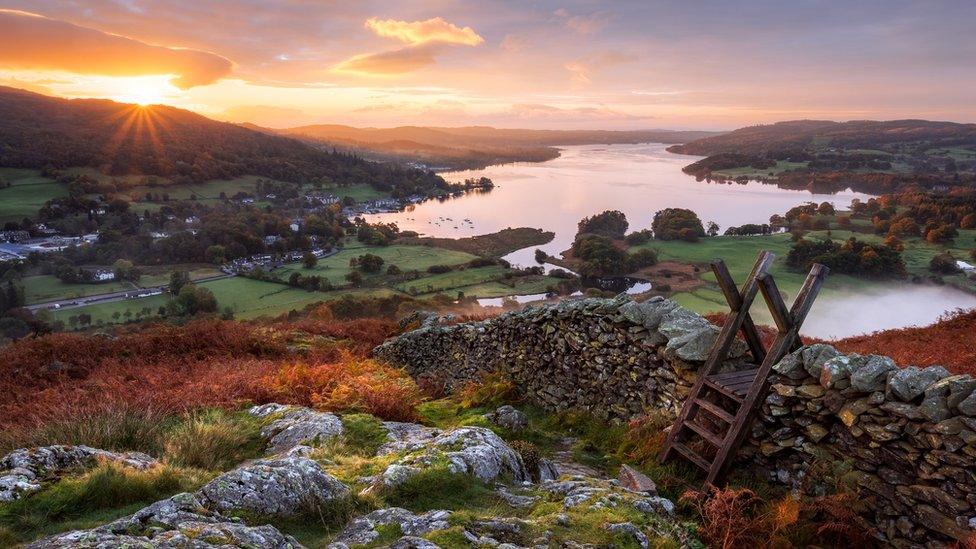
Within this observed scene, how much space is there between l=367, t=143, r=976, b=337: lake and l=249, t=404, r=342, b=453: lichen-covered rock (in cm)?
2380

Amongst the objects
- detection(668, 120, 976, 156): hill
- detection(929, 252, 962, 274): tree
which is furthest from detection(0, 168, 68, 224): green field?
detection(668, 120, 976, 156): hill

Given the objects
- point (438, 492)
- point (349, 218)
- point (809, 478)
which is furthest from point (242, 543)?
point (349, 218)

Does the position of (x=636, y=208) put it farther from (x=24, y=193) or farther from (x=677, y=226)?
(x=24, y=193)

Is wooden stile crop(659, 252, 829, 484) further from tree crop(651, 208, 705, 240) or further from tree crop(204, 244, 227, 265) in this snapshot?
tree crop(204, 244, 227, 265)

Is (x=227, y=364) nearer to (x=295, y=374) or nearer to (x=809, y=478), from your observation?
(x=295, y=374)

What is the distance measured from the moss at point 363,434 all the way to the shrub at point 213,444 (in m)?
1.25

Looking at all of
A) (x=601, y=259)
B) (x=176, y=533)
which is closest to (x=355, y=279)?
(x=601, y=259)

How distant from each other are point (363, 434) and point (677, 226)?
52858 mm

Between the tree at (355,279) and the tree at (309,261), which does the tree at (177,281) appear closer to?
the tree at (309,261)

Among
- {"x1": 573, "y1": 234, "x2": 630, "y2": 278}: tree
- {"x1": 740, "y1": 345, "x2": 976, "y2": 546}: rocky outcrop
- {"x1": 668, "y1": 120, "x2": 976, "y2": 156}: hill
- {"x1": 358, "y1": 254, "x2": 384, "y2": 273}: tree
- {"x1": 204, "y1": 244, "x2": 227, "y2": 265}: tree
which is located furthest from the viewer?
{"x1": 668, "y1": 120, "x2": 976, "y2": 156}: hill

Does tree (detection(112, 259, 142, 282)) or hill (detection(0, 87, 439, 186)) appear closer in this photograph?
tree (detection(112, 259, 142, 282))

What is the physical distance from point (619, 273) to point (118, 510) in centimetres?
Answer: 4386

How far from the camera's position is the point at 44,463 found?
16.1 ft

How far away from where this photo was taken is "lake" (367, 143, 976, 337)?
2728 cm
